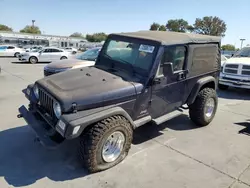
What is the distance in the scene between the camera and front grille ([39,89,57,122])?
3113 mm

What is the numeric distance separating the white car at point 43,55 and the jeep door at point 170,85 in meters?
16.3

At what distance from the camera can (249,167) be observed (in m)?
3.32

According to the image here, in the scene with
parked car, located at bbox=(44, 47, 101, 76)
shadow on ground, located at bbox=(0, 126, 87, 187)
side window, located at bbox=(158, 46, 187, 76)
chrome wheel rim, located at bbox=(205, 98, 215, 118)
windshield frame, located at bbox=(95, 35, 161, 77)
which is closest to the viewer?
shadow on ground, located at bbox=(0, 126, 87, 187)

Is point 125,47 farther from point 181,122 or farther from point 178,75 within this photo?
point 181,122

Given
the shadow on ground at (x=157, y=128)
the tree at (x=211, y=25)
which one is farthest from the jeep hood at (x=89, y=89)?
the tree at (x=211, y=25)

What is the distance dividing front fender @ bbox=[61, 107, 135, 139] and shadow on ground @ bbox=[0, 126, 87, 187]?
792 mm

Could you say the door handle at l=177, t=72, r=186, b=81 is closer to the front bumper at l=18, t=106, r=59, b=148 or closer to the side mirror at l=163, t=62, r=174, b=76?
the side mirror at l=163, t=62, r=174, b=76

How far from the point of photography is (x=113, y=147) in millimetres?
3270

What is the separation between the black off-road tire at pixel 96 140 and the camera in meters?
2.84

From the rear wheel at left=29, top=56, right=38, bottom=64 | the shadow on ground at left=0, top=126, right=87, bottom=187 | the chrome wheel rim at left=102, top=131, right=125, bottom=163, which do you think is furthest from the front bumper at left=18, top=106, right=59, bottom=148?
the rear wheel at left=29, top=56, right=38, bottom=64

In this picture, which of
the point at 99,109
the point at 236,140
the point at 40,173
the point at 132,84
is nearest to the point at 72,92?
the point at 99,109

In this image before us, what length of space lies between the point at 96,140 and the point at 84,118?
364mm

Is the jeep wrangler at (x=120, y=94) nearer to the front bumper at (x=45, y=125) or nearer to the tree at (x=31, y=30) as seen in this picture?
the front bumper at (x=45, y=125)

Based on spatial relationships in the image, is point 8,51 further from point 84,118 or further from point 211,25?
point 211,25
